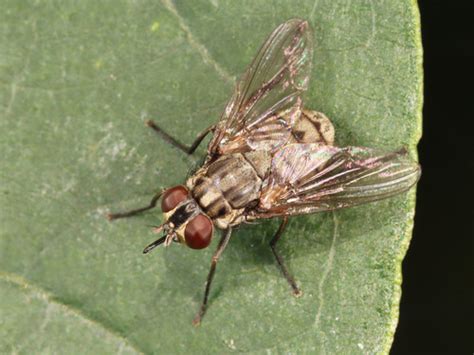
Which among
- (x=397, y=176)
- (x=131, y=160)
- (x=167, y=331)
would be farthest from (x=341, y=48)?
(x=167, y=331)

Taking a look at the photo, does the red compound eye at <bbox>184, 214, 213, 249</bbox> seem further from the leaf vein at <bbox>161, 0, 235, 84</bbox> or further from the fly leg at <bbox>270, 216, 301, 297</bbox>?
the leaf vein at <bbox>161, 0, 235, 84</bbox>

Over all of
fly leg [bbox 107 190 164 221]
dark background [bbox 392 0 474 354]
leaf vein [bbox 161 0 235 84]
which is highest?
leaf vein [bbox 161 0 235 84]

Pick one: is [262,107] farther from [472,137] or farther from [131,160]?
[472,137]

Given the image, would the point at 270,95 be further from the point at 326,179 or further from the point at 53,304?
the point at 53,304

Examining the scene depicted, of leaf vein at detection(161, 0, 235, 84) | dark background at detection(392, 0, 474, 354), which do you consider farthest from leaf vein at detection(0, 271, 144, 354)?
dark background at detection(392, 0, 474, 354)

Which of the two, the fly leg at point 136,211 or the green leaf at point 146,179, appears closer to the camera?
the green leaf at point 146,179

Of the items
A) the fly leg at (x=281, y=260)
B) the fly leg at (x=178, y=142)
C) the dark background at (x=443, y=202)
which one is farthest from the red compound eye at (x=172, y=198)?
the dark background at (x=443, y=202)

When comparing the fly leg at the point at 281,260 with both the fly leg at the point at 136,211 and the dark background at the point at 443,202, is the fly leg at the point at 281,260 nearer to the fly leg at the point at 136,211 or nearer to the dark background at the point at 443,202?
the fly leg at the point at 136,211
